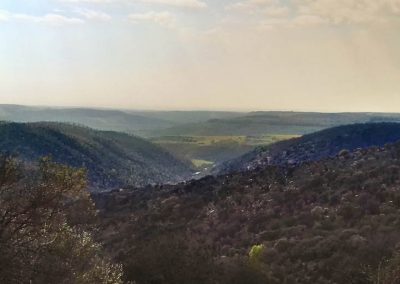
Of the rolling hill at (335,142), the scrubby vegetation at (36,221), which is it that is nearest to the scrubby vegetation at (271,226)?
the scrubby vegetation at (36,221)

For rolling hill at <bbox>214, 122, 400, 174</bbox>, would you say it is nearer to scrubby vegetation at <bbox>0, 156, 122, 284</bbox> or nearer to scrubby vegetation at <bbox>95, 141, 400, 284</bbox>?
scrubby vegetation at <bbox>95, 141, 400, 284</bbox>

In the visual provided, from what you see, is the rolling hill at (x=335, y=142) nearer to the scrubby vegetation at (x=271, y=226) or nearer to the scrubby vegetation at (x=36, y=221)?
the scrubby vegetation at (x=271, y=226)

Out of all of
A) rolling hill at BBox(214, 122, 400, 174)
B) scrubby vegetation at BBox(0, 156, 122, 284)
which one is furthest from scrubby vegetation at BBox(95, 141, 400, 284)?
rolling hill at BBox(214, 122, 400, 174)

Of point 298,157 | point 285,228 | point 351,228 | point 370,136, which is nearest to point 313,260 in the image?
point 351,228

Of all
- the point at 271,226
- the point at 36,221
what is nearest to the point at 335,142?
the point at 271,226

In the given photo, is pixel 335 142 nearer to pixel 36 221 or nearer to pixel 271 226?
pixel 271 226
